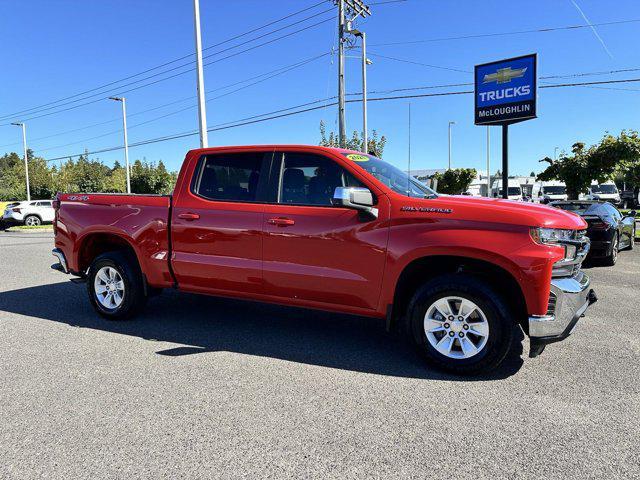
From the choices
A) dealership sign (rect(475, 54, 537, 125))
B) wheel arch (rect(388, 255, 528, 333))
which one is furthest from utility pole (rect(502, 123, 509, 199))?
wheel arch (rect(388, 255, 528, 333))

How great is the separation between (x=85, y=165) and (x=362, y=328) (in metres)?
68.4

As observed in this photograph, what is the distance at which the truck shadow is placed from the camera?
166 inches

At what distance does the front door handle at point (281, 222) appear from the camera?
4.36 meters

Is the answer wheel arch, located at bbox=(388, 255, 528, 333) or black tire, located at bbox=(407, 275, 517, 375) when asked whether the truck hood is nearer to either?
wheel arch, located at bbox=(388, 255, 528, 333)

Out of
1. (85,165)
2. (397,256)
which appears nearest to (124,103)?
(85,165)

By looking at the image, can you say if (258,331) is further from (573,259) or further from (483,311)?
(573,259)

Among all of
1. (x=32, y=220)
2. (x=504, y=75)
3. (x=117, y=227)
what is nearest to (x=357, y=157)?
(x=117, y=227)

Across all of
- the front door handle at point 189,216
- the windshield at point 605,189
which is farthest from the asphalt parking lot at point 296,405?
the windshield at point 605,189

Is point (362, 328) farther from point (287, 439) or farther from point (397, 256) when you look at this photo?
point (287, 439)

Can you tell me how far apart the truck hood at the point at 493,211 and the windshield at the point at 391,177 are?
0.31 meters

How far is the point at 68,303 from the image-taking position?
6504mm

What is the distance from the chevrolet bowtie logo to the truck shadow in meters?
10.5

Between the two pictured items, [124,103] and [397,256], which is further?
[124,103]

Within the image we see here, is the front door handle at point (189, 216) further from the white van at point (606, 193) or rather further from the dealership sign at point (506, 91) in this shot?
the white van at point (606, 193)
